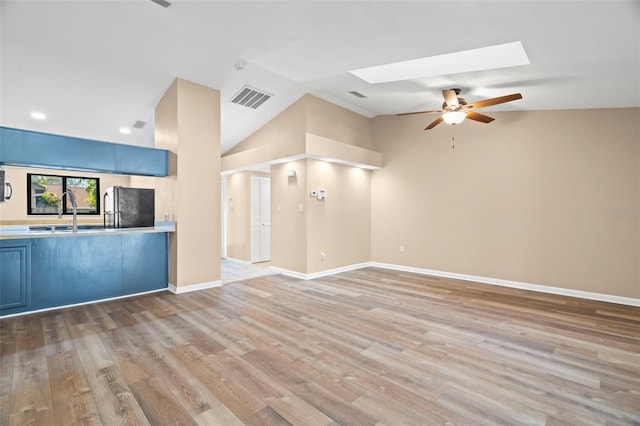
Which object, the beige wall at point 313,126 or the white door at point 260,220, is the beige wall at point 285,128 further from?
the white door at point 260,220

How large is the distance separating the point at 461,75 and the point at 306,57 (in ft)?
Answer: 6.62

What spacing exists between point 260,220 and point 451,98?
501 cm

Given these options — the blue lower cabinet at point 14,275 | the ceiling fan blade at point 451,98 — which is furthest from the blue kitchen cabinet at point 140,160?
the ceiling fan blade at point 451,98

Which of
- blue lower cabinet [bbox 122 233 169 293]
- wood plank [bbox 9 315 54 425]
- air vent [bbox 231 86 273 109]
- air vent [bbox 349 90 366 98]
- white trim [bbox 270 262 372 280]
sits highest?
air vent [bbox 349 90 366 98]

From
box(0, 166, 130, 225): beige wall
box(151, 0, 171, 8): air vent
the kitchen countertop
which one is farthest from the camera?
box(0, 166, 130, 225): beige wall

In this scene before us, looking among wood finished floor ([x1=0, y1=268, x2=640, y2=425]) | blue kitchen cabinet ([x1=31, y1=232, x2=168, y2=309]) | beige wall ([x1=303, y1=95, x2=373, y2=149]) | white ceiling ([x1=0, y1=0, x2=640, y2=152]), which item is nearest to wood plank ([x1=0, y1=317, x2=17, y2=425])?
wood finished floor ([x1=0, y1=268, x2=640, y2=425])

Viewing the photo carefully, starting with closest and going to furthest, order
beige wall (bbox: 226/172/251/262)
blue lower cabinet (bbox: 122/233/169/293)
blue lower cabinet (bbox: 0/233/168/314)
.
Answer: blue lower cabinet (bbox: 0/233/168/314) < blue lower cabinet (bbox: 122/233/169/293) < beige wall (bbox: 226/172/251/262)

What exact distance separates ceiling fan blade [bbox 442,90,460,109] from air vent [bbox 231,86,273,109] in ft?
9.68

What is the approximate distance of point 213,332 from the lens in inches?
125

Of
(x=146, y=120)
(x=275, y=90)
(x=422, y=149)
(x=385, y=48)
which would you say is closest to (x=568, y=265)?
(x=422, y=149)

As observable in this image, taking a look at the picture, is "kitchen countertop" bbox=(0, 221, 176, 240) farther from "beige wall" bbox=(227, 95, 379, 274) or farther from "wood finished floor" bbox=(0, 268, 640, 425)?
"beige wall" bbox=(227, 95, 379, 274)

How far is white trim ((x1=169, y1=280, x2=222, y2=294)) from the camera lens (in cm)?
464

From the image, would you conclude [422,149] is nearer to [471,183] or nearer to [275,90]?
[471,183]

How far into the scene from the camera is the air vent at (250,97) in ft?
17.2
